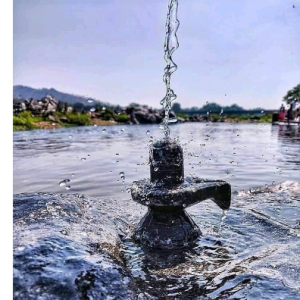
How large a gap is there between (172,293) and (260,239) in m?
1.81

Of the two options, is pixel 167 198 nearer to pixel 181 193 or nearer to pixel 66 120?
pixel 181 193

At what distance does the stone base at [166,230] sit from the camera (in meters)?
3.91

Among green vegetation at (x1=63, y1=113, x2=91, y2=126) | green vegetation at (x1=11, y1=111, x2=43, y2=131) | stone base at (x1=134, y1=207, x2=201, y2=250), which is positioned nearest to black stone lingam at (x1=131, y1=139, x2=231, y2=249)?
stone base at (x1=134, y1=207, x2=201, y2=250)

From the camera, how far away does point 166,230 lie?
3.95m

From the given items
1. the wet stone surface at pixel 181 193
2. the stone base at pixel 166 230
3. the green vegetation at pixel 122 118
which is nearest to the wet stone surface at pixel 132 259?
the stone base at pixel 166 230

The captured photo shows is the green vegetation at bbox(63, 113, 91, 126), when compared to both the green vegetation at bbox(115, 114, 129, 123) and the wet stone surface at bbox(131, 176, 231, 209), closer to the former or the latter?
the green vegetation at bbox(115, 114, 129, 123)

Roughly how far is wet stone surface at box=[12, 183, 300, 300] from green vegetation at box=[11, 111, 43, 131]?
101ft

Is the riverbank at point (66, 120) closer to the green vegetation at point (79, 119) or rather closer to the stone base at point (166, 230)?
the green vegetation at point (79, 119)

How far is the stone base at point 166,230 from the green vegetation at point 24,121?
31.3m

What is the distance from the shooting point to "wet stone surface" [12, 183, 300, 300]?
2.60 m

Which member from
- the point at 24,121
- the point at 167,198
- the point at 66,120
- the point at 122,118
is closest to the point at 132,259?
the point at 167,198

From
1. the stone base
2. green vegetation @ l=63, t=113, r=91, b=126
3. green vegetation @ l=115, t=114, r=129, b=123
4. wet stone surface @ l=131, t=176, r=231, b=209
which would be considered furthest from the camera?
green vegetation @ l=115, t=114, r=129, b=123

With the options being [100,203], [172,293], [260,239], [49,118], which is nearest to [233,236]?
[260,239]

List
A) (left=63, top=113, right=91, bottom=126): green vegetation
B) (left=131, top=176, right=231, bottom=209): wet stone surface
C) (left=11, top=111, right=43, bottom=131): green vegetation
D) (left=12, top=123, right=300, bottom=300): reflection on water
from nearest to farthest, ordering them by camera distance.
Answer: (left=12, top=123, right=300, bottom=300): reflection on water, (left=131, top=176, right=231, bottom=209): wet stone surface, (left=11, top=111, right=43, bottom=131): green vegetation, (left=63, top=113, right=91, bottom=126): green vegetation
